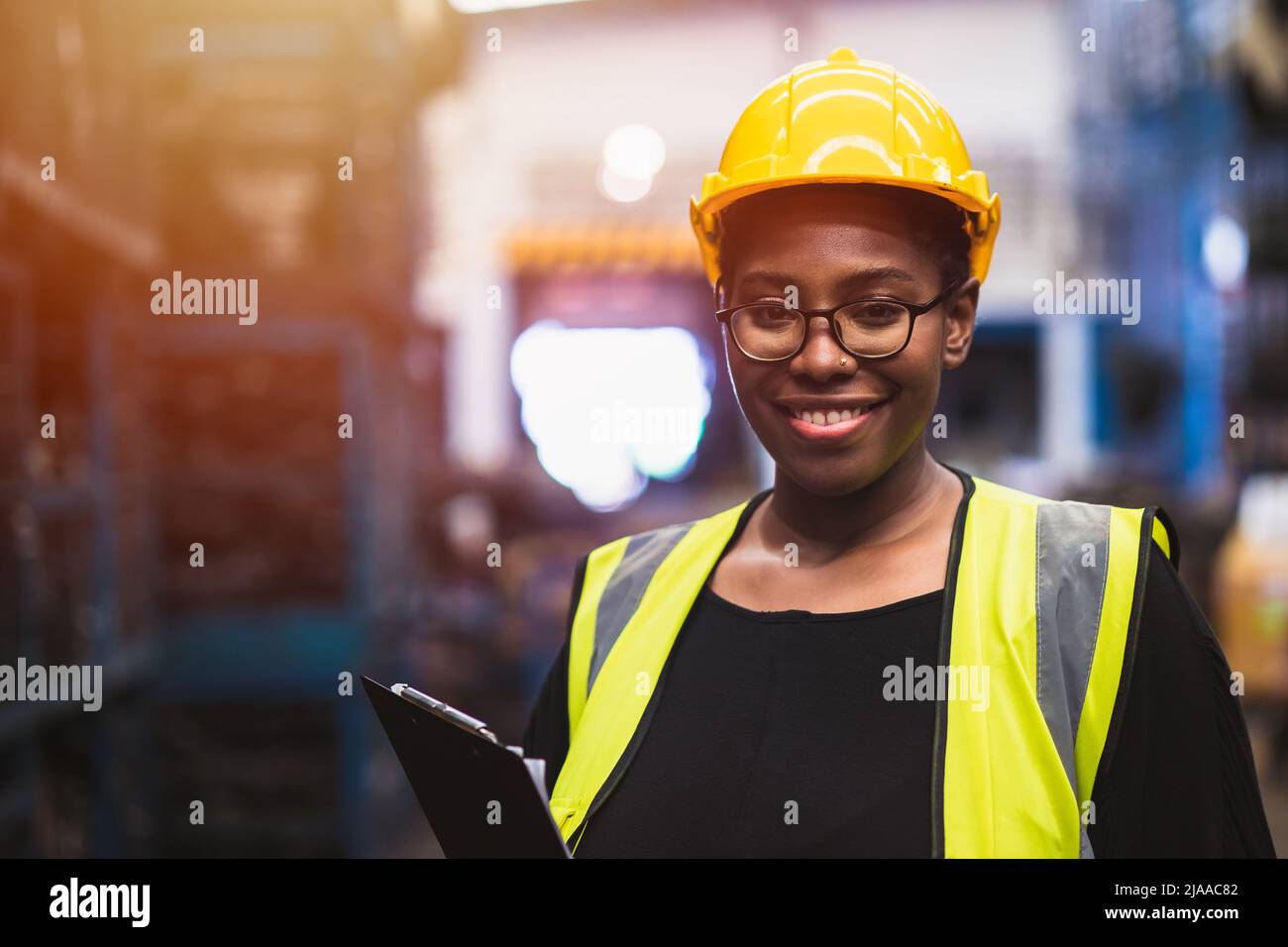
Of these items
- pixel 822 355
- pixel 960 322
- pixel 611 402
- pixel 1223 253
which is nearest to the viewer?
pixel 822 355

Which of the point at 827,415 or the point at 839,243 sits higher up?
the point at 839,243

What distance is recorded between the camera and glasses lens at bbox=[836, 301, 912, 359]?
4.77ft

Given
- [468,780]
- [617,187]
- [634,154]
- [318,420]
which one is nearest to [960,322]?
[468,780]

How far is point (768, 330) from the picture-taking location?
1501 millimetres

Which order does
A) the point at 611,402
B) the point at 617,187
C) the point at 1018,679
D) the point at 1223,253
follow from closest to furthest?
the point at 1018,679
the point at 1223,253
the point at 611,402
the point at 617,187

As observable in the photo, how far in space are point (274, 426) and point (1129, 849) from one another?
4.34 metres

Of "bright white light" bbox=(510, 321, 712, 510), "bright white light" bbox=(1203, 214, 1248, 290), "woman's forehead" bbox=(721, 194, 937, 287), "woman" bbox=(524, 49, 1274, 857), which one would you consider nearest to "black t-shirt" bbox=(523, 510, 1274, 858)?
"woman" bbox=(524, 49, 1274, 857)

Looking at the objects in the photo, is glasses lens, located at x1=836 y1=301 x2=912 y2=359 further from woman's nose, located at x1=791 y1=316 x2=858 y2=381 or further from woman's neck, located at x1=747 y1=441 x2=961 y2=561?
woman's neck, located at x1=747 y1=441 x2=961 y2=561

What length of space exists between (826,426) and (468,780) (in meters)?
0.59

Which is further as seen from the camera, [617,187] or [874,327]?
[617,187]

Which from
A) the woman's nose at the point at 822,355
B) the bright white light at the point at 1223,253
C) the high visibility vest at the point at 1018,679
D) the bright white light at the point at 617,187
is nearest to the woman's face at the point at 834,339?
the woman's nose at the point at 822,355

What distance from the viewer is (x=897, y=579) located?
4.96 feet

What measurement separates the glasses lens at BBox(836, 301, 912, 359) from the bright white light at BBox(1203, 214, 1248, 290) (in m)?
A: 8.50

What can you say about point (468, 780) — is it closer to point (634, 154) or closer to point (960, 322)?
point (960, 322)
